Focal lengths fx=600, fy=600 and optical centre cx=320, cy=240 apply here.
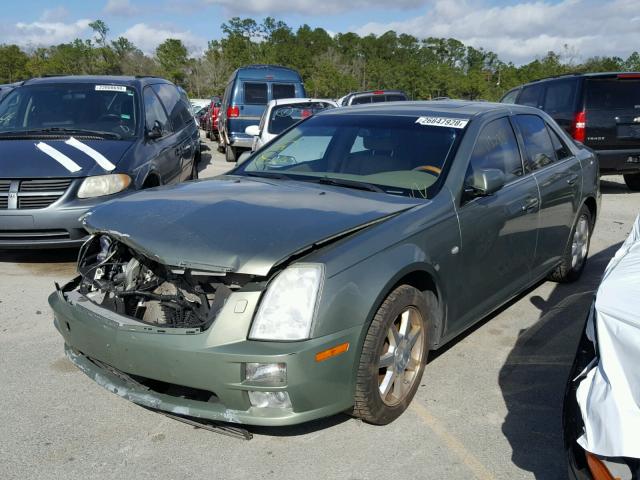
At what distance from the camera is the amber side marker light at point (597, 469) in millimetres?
2037

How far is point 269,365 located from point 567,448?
3.97 ft

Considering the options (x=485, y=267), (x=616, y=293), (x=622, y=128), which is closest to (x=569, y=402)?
(x=616, y=293)

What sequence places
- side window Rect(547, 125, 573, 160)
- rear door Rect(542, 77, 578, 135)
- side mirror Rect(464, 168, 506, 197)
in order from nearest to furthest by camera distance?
side mirror Rect(464, 168, 506, 197) < side window Rect(547, 125, 573, 160) < rear door Rect(542, 77, 578, 135)

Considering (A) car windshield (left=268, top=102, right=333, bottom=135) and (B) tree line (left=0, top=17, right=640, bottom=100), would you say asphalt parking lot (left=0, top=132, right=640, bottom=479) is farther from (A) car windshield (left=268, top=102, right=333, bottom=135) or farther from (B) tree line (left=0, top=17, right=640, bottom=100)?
(B) tree line (left=0, top=17, right=640, bottom=100)

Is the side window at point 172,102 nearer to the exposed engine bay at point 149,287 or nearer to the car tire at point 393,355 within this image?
the exposed engine bay at point 149,287

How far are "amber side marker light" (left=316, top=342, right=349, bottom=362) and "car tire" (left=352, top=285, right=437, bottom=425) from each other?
15cm

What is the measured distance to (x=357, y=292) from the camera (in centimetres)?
272

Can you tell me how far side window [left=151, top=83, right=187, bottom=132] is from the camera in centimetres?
785

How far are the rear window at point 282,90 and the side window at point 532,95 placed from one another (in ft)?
20.9

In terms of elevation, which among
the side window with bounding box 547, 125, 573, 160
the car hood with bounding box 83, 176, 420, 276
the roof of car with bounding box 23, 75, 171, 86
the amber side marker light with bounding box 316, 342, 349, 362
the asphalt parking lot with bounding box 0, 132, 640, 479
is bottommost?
the asphalt parking lot with bounding box 0, 132, 640, 479

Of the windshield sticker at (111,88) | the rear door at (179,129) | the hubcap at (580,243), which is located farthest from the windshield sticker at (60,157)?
the hubcap at (580,243)

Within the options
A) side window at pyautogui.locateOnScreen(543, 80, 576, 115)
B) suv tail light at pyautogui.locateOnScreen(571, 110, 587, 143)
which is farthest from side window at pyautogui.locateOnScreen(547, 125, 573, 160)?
side window at pyautogui.locateOnScreen(543, 80, 576, 115)

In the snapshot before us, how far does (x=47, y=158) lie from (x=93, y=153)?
0.41 metres

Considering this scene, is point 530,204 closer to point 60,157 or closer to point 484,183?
point 484,183
